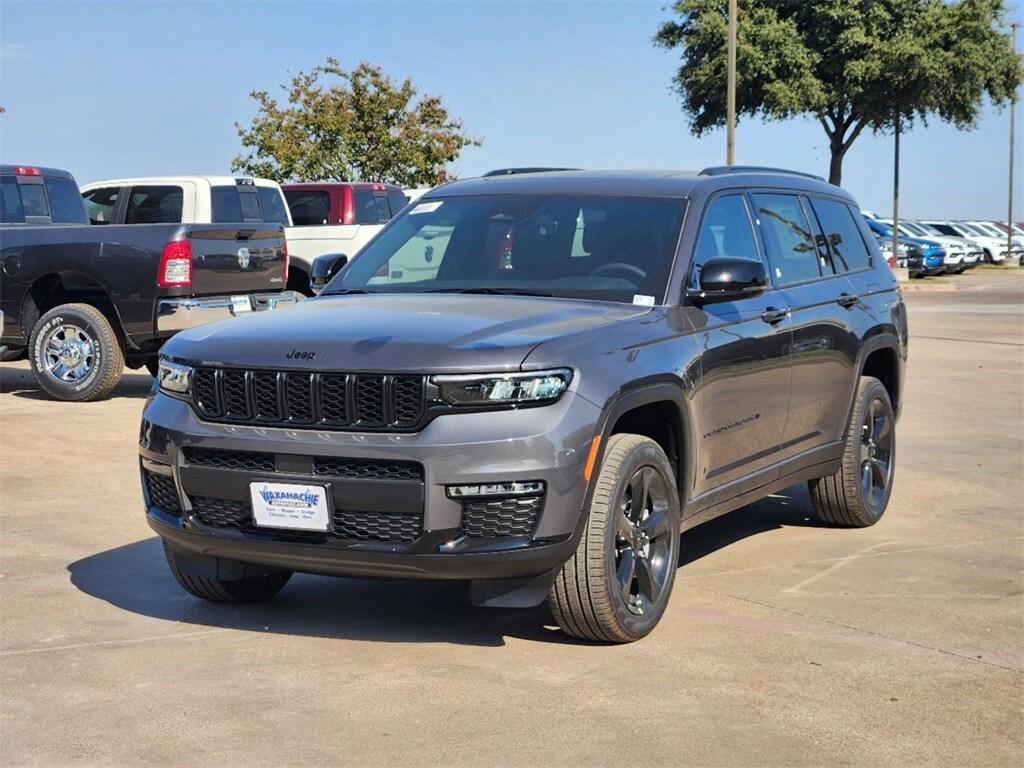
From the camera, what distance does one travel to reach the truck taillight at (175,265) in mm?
12641

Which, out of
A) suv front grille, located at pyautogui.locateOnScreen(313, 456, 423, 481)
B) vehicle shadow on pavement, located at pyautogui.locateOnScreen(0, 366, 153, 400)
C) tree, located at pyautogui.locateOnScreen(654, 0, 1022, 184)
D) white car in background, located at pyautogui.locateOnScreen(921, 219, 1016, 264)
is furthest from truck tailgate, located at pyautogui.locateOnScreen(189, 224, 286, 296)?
white car in background, located at pyautogui.locateOnScreen(921, 219, 1016, 264)

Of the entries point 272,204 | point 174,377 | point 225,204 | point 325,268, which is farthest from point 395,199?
point 174,377

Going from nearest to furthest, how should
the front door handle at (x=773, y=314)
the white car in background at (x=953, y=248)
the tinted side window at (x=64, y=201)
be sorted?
the front door handle at (x=773, y=314) → the tinted side window at (x=64, y=201) → the white car in background at (x=953, y=248)

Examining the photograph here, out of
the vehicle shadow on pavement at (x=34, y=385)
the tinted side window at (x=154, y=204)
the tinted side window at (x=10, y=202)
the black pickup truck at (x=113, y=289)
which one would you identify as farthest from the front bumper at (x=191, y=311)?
the tinted side window at (x=154, y=204)

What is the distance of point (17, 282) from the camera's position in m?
13.3

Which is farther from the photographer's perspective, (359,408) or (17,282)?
(17,282)

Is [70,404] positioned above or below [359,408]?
below

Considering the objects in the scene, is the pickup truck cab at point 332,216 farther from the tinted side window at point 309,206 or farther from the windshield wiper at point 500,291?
the windshield wiper at point 500,291

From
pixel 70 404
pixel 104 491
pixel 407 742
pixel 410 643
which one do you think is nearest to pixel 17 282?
pixel 70 404

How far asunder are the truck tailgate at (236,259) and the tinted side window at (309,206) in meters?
6.59

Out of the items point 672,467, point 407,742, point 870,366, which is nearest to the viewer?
point 407,742

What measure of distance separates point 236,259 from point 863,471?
6901 mm

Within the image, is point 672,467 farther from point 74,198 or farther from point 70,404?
point 74,198

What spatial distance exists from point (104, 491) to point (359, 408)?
4.07 metres
